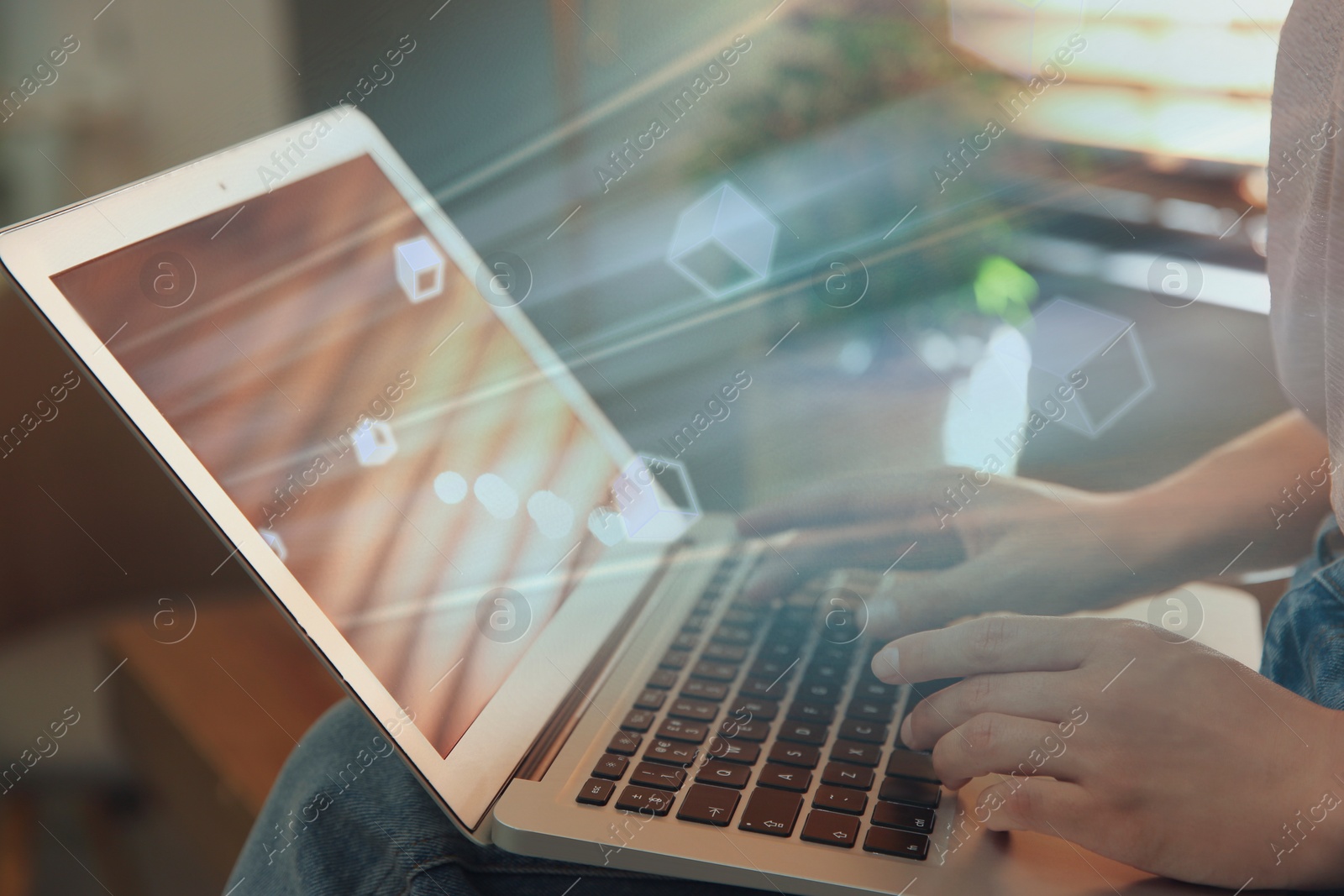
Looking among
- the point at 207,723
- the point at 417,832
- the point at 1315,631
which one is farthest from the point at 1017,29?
the point at 207,723

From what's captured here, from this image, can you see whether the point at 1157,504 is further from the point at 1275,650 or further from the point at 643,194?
the point at 643,194

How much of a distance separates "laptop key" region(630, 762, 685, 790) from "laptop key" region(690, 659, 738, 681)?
3.2 inches

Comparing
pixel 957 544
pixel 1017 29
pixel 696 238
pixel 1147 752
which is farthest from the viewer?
pixel 696 238

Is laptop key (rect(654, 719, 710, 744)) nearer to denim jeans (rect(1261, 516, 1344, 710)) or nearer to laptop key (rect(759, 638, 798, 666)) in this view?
laptop key (rect(759, 638, 798, 666))

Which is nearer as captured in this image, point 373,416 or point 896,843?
point 896,843

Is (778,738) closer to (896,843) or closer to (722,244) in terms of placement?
(896,843)

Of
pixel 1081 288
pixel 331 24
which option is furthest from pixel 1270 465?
pixel 331 24

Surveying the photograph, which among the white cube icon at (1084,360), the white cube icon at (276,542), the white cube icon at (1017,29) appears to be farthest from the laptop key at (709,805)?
the white cube icon at (1017,29)

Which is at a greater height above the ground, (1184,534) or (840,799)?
(840,799)

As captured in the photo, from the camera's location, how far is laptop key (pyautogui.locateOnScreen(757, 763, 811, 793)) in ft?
1.19

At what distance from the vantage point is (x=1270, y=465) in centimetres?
51

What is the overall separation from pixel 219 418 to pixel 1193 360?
838 millimetres

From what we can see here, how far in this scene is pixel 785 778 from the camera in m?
0.37

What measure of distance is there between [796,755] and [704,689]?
0.23ft
